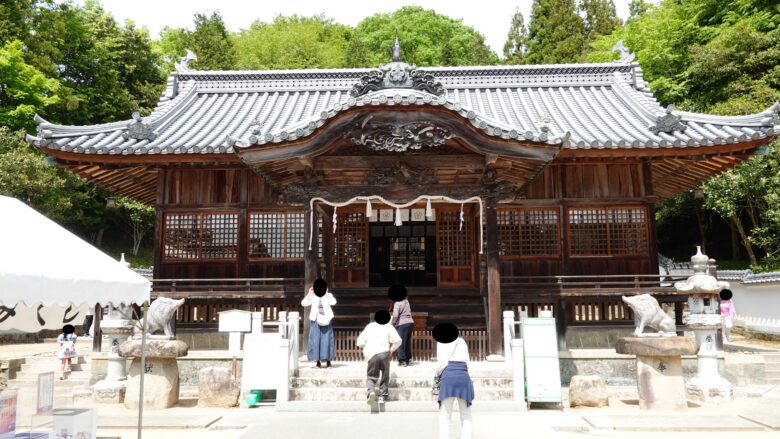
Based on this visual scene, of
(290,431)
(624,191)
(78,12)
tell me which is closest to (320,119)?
(290,431)

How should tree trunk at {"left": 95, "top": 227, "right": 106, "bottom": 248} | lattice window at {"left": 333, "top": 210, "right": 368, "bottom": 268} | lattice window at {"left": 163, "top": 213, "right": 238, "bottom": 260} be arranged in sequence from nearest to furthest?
lattice window at {"left": 163, "top": 213, "right": 238, "bottom": 260}, lattice window at {"left": 333, "top": 210, "right": 368, "bottom": 268}, tree trunk at {"left": 95, "top": 227, "right": 106, "bottom": 248}

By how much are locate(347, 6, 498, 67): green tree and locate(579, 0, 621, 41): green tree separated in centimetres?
851

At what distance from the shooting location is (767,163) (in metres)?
24.8

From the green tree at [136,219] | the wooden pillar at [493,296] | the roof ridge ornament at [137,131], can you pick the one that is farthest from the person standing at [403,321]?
the green tree at [136,219]

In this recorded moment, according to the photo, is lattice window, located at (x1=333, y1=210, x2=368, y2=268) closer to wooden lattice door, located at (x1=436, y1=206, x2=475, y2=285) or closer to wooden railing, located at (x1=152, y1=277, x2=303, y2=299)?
wooden railing, located at (x1=152, y1=277, x2=303, y2=299)

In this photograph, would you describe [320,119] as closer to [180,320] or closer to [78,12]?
[180,320]

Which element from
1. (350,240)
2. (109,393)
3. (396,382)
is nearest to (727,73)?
(350,240)

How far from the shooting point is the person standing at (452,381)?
6.94 m

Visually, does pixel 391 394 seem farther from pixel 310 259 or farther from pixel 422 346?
pixel 310 259

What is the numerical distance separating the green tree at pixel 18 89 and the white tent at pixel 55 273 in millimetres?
29015

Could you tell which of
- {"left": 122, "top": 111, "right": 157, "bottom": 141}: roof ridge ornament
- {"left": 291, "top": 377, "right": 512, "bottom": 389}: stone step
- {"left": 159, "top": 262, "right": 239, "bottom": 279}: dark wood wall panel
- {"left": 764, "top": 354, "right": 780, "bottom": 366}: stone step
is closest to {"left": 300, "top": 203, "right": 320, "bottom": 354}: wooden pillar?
{"left": 291, "top": 377, "right": 512, "bottom": 389}: stone step

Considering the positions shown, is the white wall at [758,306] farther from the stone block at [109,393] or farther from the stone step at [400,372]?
the stone block at [109,393]

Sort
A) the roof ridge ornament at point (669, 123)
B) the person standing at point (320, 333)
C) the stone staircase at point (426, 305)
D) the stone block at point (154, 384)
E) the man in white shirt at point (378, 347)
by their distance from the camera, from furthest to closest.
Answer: the roof ridge ornament at point (669, 123), the stone staircase at point (426, 305), the person standing at point (320, 333), the stone block at point (154, 384), the man in white shirt at point (378, 347)

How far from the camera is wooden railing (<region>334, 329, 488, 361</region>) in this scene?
39.1ft
